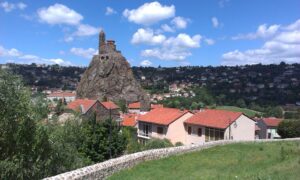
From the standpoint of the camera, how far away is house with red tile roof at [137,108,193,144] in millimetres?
50875

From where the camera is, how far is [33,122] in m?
19.3

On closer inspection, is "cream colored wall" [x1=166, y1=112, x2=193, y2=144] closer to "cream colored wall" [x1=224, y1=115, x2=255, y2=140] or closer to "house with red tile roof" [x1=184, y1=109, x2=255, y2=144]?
"house with red tile roof" [x1=184, y1=109, x2=255, y2=144]

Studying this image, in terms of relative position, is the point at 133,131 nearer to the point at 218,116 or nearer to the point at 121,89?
the point at 218,116

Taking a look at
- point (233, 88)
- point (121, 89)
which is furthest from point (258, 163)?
point (233, 88)

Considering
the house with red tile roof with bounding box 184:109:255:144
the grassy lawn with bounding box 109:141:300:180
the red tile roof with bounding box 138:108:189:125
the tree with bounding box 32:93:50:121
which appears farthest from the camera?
the red tile roof with bounding box 138:108:189:125

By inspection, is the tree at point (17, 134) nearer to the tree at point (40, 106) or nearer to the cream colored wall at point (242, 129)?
the tree at point (40, 106)

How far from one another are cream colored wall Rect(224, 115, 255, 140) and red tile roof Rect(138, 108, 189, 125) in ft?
25.5

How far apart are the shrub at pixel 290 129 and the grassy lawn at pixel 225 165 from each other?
824 inches

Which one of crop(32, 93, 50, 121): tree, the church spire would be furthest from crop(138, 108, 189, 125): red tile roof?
the church spire

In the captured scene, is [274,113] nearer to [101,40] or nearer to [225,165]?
[101,40]

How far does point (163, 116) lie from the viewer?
2127 inches

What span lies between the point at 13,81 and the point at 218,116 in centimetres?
3335

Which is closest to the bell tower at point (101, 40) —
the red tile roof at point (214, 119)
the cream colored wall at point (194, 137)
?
the red tile roof at point (214, 119)

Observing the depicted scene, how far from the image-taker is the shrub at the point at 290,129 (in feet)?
150
